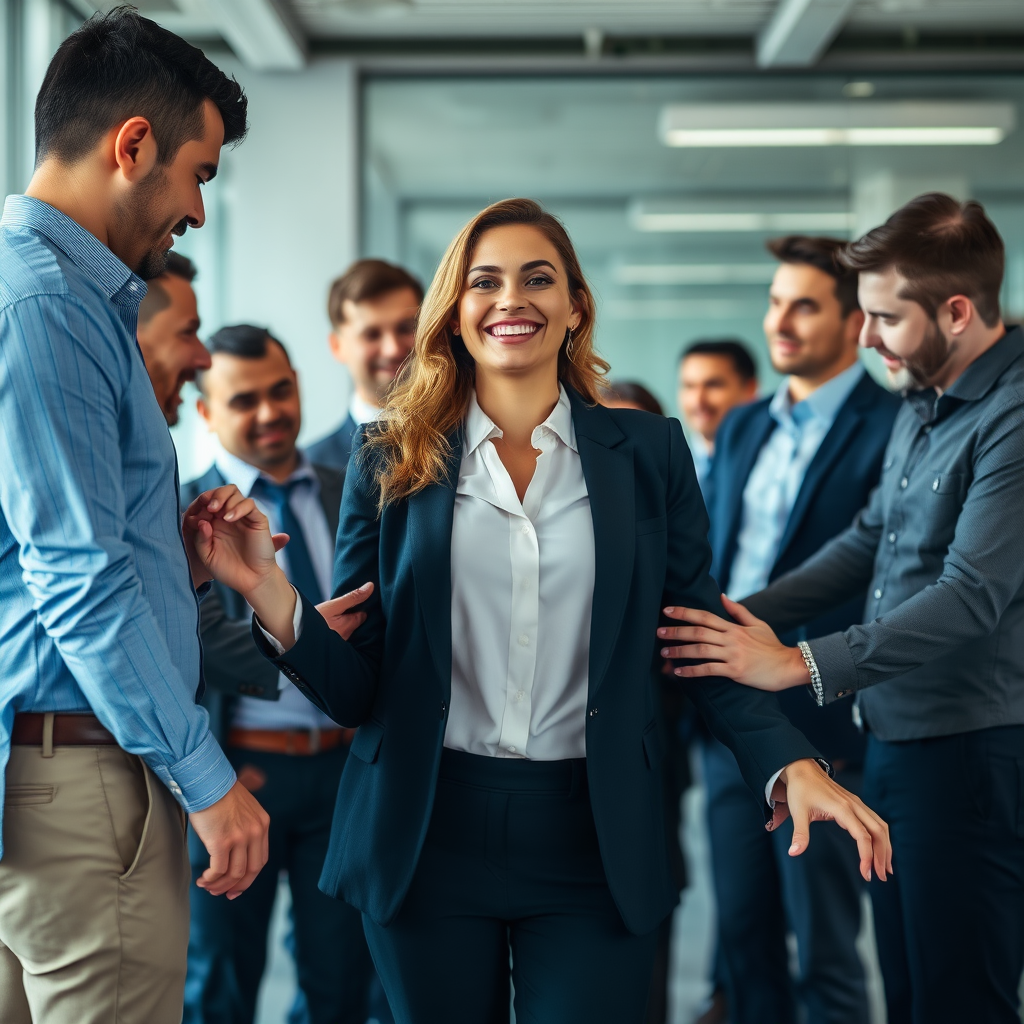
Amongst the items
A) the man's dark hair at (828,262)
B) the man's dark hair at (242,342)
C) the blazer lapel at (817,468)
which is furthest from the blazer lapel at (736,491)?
the man's dark hair at (242,342)

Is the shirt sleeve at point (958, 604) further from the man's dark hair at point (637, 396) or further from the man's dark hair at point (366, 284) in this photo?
the man's dark hair at point (366, 284)

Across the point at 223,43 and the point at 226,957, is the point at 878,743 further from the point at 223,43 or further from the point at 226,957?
the point at 223,43

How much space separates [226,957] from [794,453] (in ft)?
6.87

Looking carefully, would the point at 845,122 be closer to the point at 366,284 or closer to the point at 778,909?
the point at 366,284

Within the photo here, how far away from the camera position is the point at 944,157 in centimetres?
589

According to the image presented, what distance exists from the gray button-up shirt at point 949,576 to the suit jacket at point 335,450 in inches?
62.4

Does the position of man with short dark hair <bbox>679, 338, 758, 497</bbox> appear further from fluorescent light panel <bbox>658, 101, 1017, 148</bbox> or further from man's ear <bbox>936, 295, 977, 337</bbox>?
man's ear <bbox>936, 295, 977, 337</bbox>

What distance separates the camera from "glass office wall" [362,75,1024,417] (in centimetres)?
584

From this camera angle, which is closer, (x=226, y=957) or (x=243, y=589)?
(x=243, y=589)

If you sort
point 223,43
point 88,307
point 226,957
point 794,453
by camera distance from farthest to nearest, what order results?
point 223,43 < point 794,453 < point 226,957 < point 88,307

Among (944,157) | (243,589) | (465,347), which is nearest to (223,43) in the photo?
(944,157)

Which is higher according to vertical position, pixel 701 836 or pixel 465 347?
pixel 465 347

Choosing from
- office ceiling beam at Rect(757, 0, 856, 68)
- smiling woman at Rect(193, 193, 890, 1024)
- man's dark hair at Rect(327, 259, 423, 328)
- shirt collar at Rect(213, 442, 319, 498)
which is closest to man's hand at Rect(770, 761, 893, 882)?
smiling woman at Rect(193, 193, 890, 1024)

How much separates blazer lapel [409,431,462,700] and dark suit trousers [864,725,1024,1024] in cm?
107
